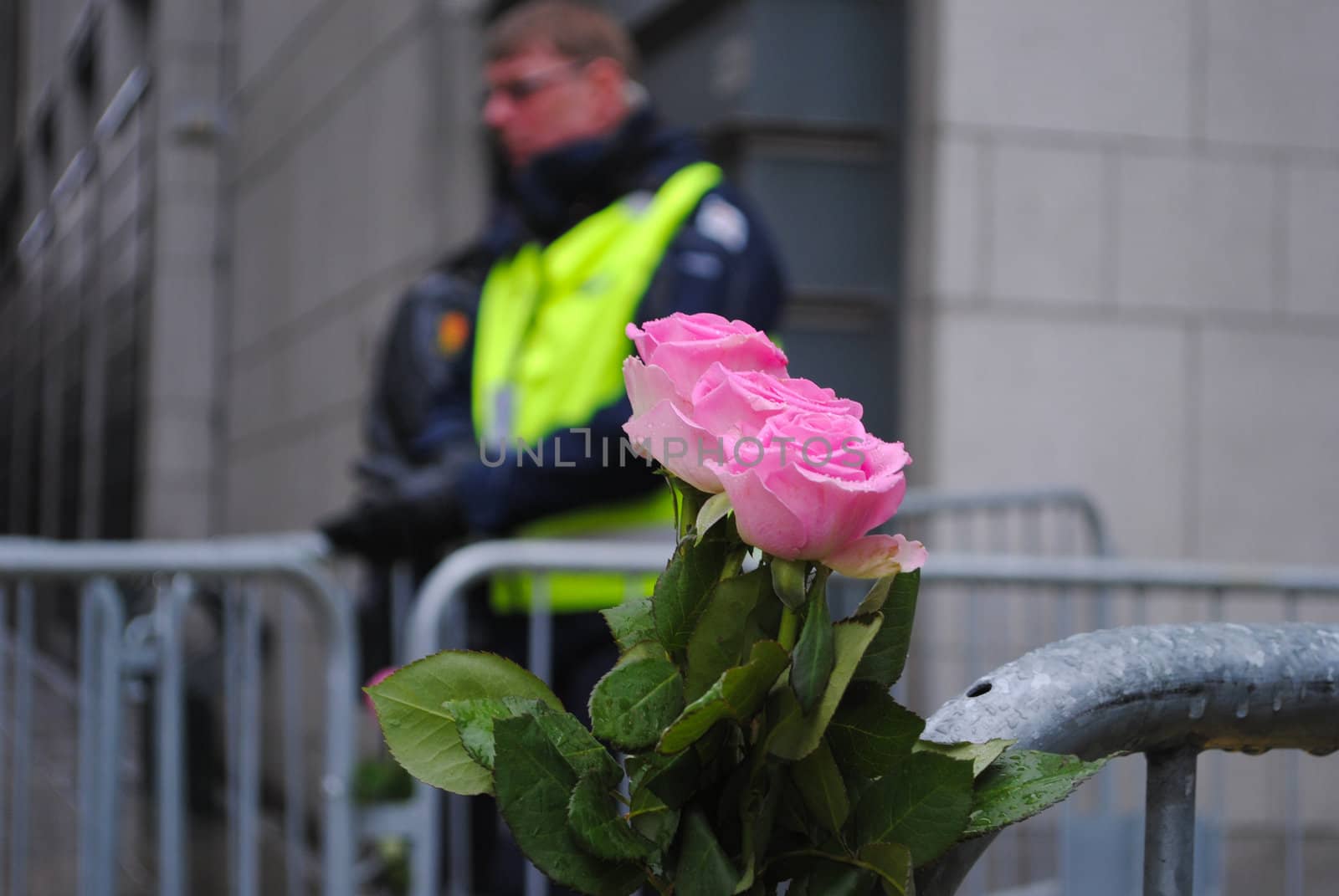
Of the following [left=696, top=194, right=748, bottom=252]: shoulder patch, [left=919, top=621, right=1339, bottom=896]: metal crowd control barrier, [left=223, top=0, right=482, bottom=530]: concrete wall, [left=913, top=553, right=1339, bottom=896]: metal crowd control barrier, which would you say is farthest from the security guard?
[left=223, top=0, right=482, bottom=530]: concrete wall

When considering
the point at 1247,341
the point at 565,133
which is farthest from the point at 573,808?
the point at 1247,341

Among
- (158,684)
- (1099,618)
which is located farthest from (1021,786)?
(1099,618)

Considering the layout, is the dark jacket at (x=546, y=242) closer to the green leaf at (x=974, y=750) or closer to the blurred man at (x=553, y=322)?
the blurred man at (x=553, y=322)

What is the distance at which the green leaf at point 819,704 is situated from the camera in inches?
26.5

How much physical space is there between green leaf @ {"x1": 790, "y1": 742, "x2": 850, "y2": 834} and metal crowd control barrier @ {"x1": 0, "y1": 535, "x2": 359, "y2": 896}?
7.97 ft

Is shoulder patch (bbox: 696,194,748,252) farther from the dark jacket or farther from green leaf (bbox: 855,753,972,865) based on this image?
green leaf (bbox: 855,753,972,865)

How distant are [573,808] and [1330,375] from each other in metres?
5.13

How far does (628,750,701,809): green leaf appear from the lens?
686mm

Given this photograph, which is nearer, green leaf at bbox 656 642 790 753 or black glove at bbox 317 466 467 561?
green leaf at bbox 656 642 790 753

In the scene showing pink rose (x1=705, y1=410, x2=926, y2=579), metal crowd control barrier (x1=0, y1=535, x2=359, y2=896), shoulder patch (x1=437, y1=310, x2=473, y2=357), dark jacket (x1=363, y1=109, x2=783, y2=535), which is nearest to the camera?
pink rose (x1=705, y1=410, x2=926, y2=579)

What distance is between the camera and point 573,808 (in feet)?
2.22

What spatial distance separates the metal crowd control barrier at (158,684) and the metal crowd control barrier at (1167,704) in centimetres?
235

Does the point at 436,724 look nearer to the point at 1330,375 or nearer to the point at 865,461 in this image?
the point at 865,461

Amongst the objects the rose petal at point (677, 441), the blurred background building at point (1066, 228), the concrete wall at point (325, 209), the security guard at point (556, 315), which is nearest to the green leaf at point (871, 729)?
the rose petal at point (677, 441)
